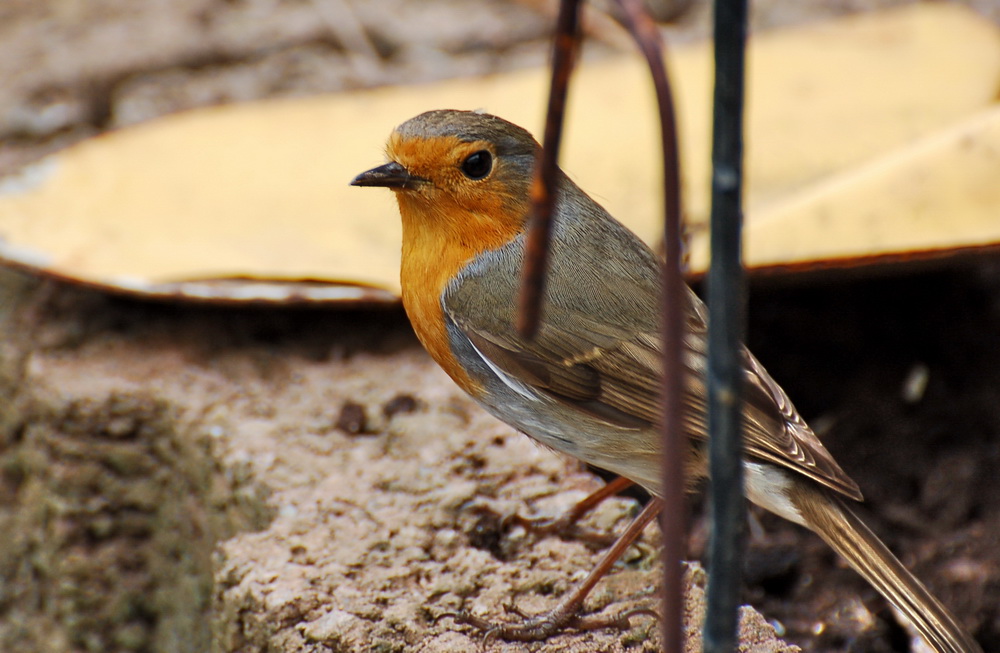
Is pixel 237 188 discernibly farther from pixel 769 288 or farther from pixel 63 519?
pixel 769 288

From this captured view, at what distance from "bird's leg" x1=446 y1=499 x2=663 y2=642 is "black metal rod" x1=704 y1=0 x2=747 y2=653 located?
86 cm

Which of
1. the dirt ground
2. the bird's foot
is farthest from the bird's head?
the bird's foot

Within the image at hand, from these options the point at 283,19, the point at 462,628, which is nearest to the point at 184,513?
the point at 462,628

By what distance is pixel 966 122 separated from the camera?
10.9ft

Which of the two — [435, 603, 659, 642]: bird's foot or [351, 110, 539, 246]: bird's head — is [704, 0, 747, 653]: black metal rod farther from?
[351, 110, 539, 246]: bird's head

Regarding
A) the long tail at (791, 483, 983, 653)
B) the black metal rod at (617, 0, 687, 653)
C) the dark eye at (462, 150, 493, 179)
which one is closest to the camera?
the black metal rod at (617, 0, 687, 653)

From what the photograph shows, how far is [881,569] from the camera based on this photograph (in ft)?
6.67

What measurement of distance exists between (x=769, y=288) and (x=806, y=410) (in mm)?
383

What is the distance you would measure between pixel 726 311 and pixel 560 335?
3.74 ft

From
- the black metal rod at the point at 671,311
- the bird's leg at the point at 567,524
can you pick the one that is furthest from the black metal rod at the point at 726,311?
the bird's leg at the point at 567,524

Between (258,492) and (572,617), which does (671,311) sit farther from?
(258,492)

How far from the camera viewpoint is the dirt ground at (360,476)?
2.18 meters

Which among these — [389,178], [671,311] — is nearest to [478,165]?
[389,178]

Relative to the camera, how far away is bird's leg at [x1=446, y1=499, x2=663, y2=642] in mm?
1999
